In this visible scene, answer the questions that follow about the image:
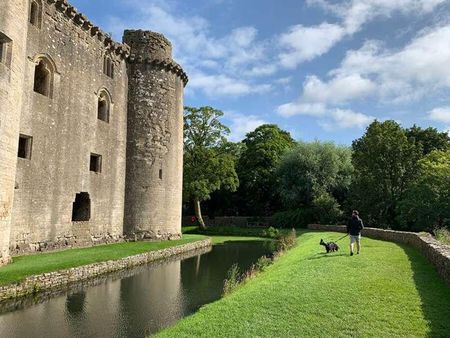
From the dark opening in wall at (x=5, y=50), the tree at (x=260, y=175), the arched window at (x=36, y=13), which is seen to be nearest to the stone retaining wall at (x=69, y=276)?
the dark opening in wall at (x=5, y=50)

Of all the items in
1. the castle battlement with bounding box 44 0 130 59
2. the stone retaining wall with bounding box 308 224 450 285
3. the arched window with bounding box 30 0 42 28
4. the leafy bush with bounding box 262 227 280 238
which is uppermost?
the castle battlement with bounding box 44 0 130 59

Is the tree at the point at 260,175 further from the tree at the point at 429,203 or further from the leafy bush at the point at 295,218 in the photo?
the tree at the point at 429,203

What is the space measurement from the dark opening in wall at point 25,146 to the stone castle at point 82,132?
0.13 ft

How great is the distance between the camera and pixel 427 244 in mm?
13594

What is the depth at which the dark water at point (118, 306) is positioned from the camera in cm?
848

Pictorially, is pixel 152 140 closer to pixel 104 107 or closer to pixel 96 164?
pixel 104 107

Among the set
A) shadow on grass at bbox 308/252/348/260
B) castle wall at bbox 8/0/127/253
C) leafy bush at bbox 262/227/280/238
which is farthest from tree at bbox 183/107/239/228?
shadow on grass at bbox 308/252/348/260

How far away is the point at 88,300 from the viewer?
1109 centimetres

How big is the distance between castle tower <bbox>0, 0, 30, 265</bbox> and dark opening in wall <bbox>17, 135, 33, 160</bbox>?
9.40ft

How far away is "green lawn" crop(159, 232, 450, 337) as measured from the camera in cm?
657

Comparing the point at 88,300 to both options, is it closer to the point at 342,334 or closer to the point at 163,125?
the point at 342,334

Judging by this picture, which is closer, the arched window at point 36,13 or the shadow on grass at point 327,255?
the shadow on grass at point 327,255

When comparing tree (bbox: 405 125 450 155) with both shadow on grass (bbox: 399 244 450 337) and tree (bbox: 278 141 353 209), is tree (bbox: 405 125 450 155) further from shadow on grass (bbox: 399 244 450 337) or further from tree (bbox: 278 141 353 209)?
shadow on grass (bbox: 399 244 450 337)

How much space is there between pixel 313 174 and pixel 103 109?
80.8 ft
